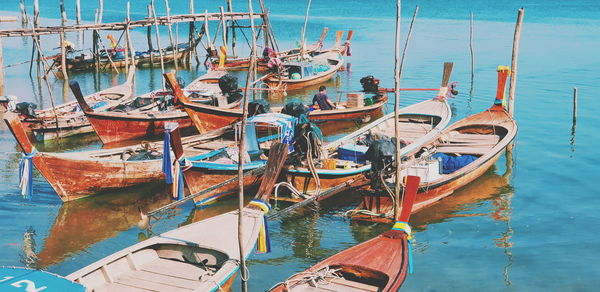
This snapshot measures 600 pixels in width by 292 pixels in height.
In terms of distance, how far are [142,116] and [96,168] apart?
205 inches

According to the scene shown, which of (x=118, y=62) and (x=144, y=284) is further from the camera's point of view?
(x=118, y=62)

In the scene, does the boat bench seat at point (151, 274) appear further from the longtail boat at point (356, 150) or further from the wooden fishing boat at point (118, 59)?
the wooden fishing boat at point (118, 59)

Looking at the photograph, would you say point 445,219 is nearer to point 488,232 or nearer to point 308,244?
point 488,232

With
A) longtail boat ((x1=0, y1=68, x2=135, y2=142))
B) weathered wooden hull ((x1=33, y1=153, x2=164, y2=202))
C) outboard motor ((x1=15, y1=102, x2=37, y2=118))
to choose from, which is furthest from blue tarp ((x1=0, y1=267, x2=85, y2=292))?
outboard motor ((x1=15, y1=102, x2=37, y2=118))

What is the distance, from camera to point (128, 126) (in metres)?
19.4

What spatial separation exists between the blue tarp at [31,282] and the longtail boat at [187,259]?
0.91m

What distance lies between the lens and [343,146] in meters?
15.3

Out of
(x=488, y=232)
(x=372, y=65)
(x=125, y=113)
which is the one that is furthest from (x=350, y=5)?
(x=488, y=232)

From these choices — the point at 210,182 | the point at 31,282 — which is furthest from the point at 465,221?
the point at 31,282

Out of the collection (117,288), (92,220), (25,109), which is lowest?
(92,220)

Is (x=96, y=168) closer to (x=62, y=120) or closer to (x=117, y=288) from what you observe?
(x=117, y=288)

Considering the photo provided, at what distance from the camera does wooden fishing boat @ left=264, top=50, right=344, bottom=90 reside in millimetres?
26681

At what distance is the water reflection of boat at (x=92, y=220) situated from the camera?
12.5 m

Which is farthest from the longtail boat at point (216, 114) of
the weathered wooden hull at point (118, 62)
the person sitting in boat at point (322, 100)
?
the weathered wooden hull at point (118, 62)
